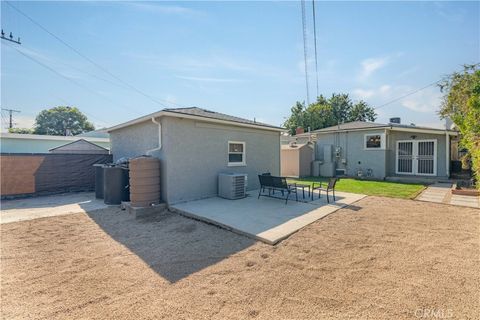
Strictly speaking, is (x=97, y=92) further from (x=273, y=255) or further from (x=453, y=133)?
(x=453, y=133)

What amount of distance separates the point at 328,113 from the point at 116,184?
1195 inches

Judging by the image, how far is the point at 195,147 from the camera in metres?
8.14

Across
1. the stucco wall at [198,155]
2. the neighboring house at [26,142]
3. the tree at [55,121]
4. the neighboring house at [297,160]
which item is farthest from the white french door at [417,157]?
the tree at [55,121]

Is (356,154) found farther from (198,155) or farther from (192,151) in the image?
(192,151)

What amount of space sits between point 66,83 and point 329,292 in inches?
982

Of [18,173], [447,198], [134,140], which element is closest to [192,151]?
[134,140]

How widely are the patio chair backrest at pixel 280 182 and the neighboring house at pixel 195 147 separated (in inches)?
94.9

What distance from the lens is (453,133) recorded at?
1277cm

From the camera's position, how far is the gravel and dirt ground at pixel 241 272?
2674 mm

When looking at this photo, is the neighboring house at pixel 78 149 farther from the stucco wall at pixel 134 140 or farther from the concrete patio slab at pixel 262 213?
the concrete patio slab at pixel 262 213

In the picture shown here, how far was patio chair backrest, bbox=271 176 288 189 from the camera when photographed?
7383mm

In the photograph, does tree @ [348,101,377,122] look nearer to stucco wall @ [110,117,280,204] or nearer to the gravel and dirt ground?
stucco wall @ [110,117,280,204]

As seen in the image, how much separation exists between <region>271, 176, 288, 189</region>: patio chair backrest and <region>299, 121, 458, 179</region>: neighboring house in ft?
32.2

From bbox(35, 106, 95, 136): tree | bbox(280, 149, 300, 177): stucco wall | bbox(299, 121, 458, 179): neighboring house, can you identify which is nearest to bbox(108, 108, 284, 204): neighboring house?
bbox(280, 149, 300, 177): stucco wall
